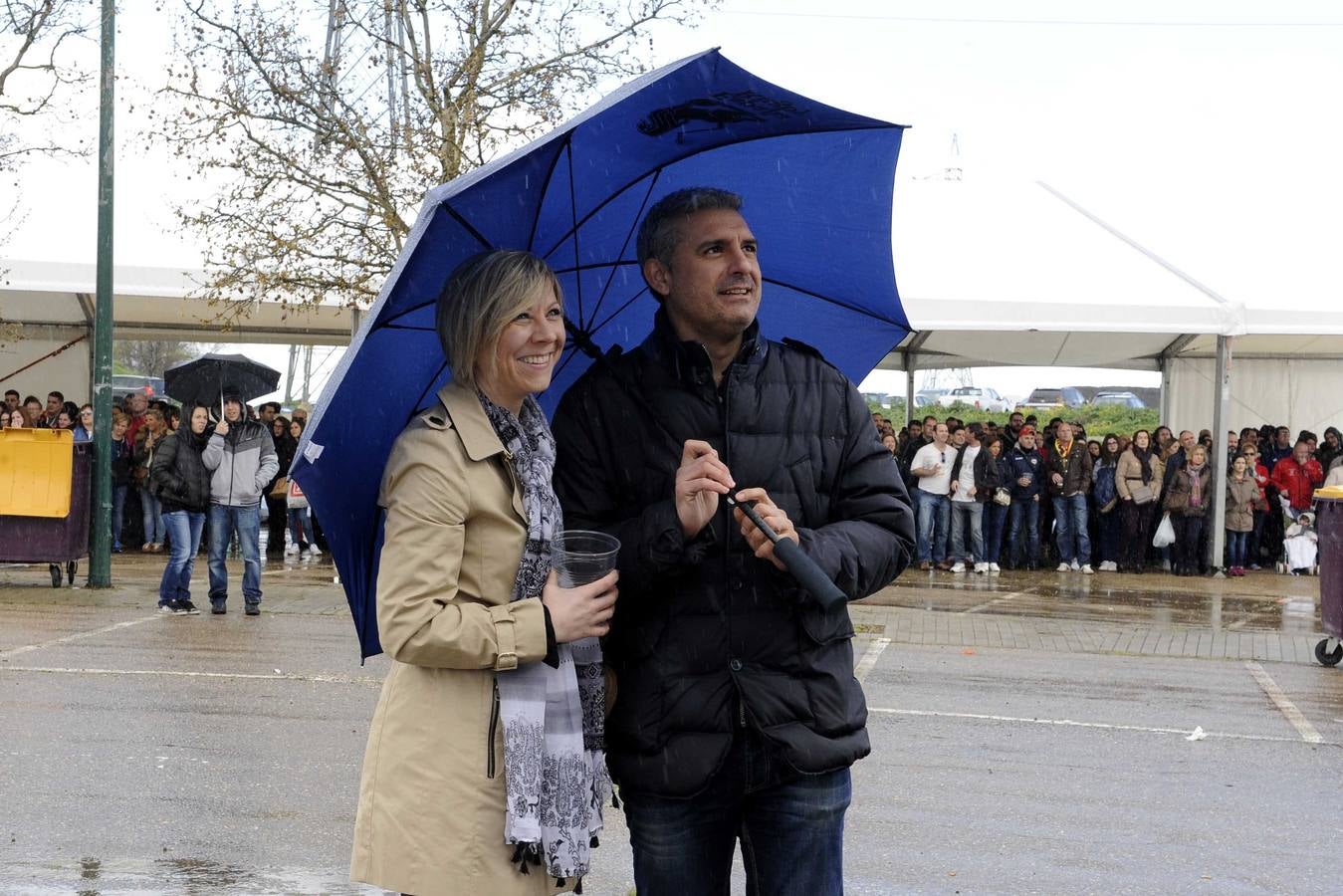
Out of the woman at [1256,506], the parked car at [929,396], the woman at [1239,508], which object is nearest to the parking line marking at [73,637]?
the woman at [1239,508]

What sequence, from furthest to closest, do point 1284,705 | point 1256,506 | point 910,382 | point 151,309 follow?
1. point 910,382
2. point 151,309
3. point 1256,506
4. point 1284,705

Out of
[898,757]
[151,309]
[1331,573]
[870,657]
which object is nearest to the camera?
[898,757]

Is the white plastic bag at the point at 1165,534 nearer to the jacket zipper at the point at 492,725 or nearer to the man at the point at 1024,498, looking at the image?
the man at the point at 1024,498

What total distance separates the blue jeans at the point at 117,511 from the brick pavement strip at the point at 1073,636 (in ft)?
33.3

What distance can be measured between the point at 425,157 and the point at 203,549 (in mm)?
6503

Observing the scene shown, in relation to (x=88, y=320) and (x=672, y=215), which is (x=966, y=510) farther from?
(x=672, y=215)

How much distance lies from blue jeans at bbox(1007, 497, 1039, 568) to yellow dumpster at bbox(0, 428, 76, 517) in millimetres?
11173

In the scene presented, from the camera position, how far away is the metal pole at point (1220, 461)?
18.8 m

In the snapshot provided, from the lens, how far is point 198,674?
965cm

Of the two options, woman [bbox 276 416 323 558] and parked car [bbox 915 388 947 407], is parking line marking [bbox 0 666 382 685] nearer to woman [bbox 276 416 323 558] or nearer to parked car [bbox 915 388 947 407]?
woman [bbox 276 416 323 558]

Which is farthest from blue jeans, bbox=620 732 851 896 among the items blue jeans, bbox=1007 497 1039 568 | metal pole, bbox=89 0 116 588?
blue jeans, bbox=1007 497 1039 568

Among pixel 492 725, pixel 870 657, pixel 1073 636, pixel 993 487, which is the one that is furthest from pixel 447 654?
pixel 993 487

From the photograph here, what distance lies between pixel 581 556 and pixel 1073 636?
36.5 ft

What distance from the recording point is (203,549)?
19.7 meters
